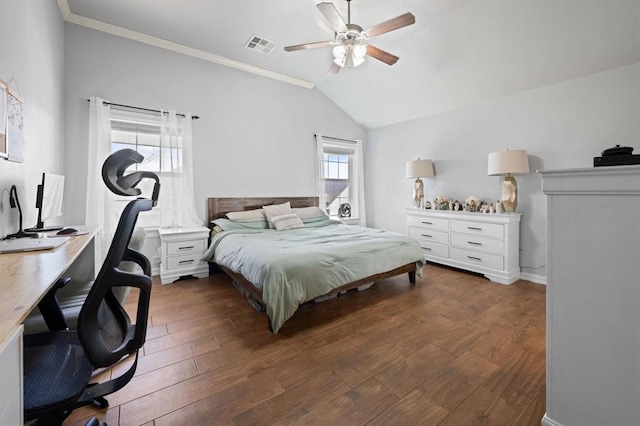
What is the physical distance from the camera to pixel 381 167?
5.41 m

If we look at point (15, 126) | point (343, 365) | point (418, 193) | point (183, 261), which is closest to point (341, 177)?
point (418, 193)

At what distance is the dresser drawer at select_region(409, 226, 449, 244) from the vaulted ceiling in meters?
1.95

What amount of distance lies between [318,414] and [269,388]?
335 millimetres

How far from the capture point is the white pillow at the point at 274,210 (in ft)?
13.0

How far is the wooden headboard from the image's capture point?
12.9 ft

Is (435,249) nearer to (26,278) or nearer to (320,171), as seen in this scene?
(320,171)

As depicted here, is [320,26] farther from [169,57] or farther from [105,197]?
[105,197]

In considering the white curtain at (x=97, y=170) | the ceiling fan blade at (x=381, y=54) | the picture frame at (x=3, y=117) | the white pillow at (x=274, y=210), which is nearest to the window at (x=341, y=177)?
the white pillow at (x=274, y=210)

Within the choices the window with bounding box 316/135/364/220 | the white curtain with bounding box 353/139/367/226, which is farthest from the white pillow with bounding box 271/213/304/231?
the white curtain with bounding box 353/139/367/226

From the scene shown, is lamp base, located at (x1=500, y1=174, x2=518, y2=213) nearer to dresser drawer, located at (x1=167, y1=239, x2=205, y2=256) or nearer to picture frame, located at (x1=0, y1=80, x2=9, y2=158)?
dresser drawer, located at (x1=167, y1=239, x2=205, y2=256)

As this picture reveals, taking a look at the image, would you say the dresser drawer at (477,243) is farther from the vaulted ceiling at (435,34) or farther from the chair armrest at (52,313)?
the chair armrest at (52,313)

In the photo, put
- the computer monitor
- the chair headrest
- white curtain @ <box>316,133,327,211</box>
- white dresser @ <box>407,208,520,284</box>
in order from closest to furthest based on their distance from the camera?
1. the chair headrest
2. the computer monitor
3. white dresser @ <box>407,208,520,284</box>
4. white curtain @ <box>316,133,327,211</box>

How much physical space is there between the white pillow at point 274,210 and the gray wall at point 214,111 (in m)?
0.41

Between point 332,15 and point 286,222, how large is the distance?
97.1 inches
